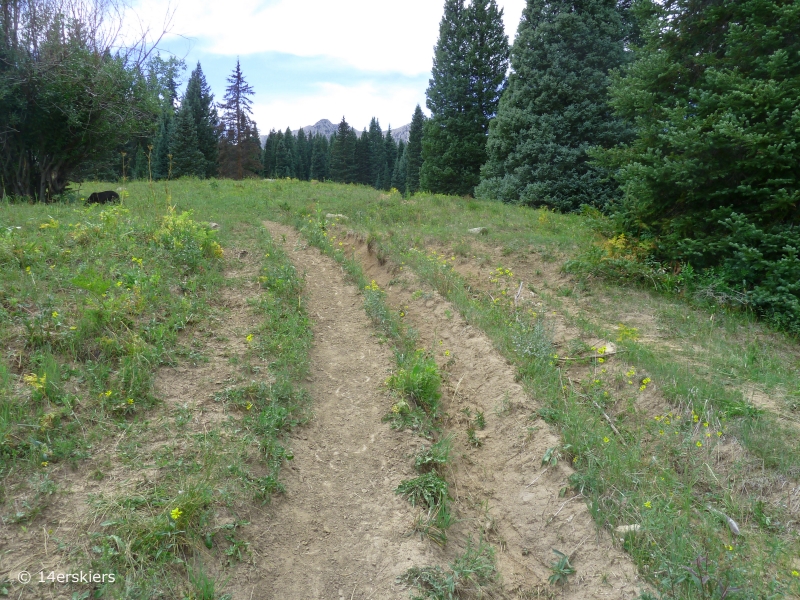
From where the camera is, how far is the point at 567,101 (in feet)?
53.9

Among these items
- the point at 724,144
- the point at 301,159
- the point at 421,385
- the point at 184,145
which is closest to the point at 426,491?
the point at 421,385

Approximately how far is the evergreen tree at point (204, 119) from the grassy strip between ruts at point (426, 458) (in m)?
43.9

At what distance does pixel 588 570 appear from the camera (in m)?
3.29

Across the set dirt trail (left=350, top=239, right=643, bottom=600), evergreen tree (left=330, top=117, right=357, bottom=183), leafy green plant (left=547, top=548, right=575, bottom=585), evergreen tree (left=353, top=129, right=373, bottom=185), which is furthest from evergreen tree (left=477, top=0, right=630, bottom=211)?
evergreen tree (left=353, top=129, right=373, bottom=185)

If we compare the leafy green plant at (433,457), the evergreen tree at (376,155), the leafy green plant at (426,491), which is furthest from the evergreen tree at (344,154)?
the leafy green plant at (426,491)

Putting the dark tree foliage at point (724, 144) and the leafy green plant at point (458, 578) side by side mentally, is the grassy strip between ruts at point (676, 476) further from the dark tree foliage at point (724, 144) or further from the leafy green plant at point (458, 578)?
the dark tree foliage at point (724, 144)

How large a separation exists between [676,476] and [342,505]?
2.77m

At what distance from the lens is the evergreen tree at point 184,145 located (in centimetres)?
4282

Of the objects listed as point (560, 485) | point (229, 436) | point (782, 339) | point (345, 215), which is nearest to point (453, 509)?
point (560, 485)

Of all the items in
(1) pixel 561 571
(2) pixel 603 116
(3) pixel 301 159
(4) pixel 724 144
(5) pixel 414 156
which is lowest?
(1) pixel 561 571

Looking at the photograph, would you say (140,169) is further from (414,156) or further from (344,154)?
(344,154)

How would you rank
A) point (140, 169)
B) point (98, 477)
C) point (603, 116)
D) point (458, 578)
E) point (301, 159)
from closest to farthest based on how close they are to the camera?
1. point (458, 578)
2. point (98, 477)
3. point (603, 116)
4. point (140, 169)
5. point (301, 159)

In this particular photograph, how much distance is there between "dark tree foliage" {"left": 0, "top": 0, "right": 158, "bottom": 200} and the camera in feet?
37.1

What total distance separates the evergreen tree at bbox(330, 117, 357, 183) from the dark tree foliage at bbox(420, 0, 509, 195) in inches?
1548
